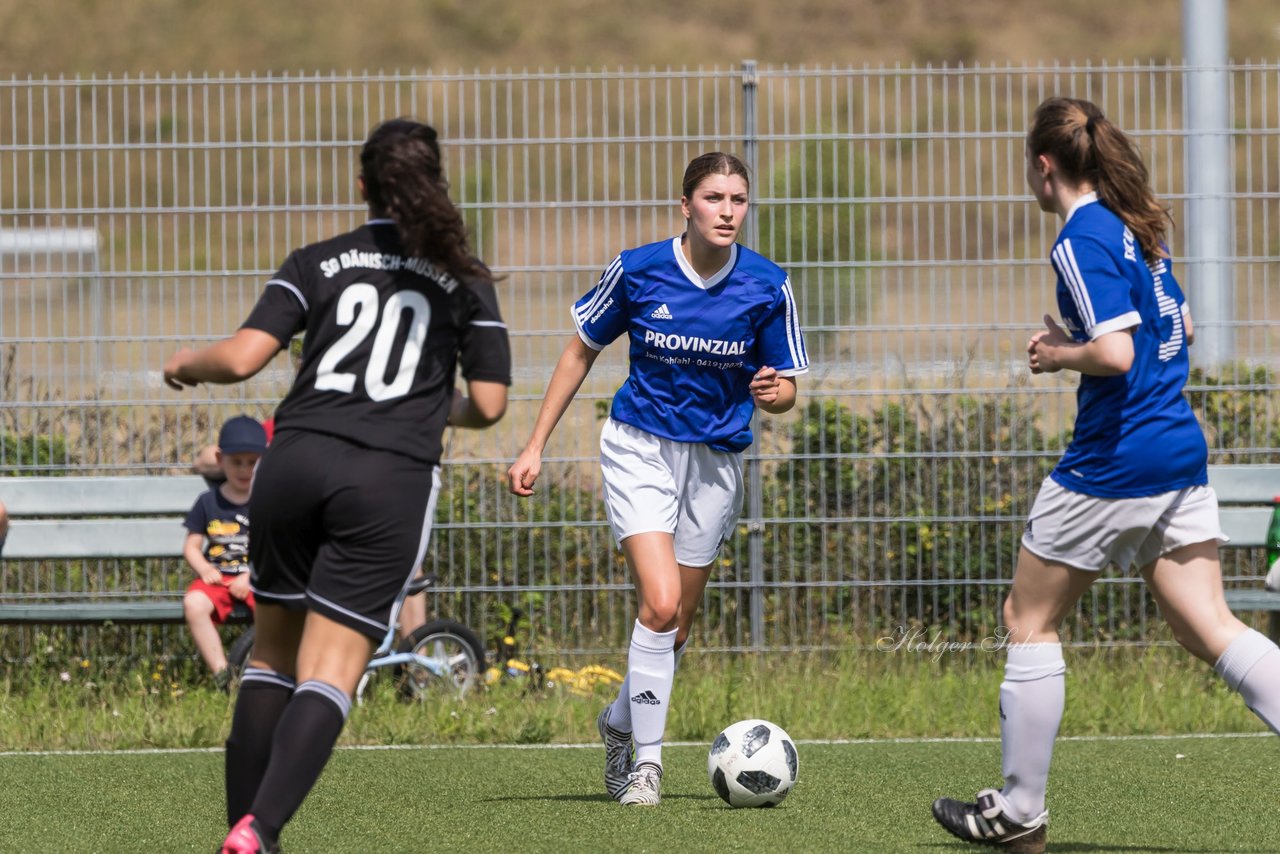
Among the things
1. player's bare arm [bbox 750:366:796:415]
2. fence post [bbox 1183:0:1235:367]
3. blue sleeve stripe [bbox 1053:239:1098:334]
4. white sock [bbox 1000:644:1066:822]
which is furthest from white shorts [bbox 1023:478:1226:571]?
fence post [bbox 1183:0:1235:367]

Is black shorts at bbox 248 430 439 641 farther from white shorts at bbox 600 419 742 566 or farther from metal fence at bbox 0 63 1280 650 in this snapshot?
metal fence at bbox 0 63 1280 650

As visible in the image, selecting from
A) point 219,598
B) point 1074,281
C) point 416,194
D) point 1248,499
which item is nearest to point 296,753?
point 416,194

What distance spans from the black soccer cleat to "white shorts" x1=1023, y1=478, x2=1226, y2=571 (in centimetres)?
64

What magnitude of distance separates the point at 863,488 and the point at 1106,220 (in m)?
4.17

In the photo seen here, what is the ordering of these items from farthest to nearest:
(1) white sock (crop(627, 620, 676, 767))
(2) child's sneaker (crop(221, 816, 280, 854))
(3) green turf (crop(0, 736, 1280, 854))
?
(1) white sock (crop(627, 620, 676, 767))
(3) green turf (crop(0, 736, 1280, 854))
(2) child's sneaker (crop(221, 816, 280, 854))

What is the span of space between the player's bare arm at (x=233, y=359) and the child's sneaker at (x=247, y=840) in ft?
3.12

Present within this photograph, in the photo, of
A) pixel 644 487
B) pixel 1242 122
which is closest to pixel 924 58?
pixel 1242 122

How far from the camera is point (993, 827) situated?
4.50 meters

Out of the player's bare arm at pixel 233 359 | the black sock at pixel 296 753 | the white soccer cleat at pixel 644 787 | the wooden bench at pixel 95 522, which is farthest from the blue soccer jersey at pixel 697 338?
the wooden bench at pixel 95 522

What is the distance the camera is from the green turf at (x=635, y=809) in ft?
16.5

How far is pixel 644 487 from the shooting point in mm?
5598

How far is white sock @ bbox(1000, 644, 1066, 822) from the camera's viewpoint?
441 cm

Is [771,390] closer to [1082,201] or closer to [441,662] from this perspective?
[1082,201]

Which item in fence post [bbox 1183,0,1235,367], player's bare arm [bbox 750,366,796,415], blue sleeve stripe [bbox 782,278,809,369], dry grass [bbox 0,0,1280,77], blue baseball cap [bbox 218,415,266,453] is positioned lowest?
blue baseball cap [bbox 218,415,266,453]
